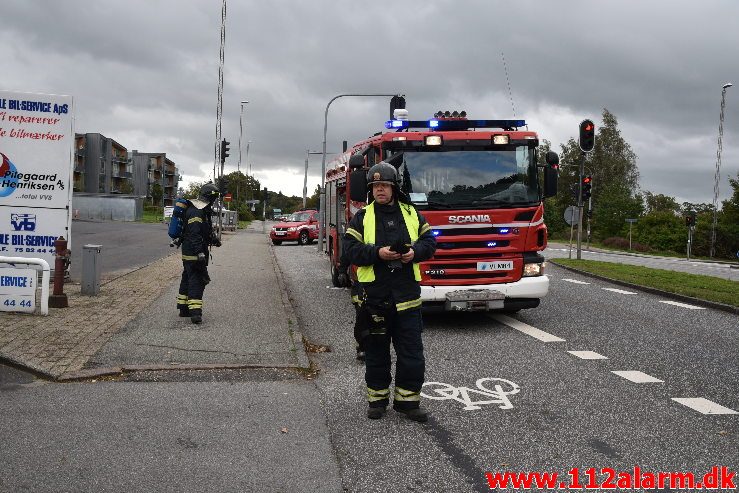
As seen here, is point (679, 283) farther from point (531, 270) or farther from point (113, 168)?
point (113, 168)

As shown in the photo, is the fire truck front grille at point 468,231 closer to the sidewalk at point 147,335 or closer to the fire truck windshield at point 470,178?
the fire truck windshield at point 470,178

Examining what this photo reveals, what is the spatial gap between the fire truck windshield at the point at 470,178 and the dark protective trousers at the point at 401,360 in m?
4.01

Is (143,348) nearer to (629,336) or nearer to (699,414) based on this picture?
(699,414)

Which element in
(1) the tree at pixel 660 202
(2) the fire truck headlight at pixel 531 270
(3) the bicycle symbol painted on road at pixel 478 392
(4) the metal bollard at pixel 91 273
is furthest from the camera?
(1) the tree at pixel 660 202

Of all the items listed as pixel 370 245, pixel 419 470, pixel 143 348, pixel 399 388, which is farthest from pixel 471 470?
pixel 143 348

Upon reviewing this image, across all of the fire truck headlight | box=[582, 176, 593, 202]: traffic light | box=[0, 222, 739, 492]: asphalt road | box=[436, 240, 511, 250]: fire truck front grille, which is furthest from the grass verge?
box=[0, 222, 739, 492]: asphalt road

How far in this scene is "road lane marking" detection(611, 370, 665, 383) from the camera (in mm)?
6719

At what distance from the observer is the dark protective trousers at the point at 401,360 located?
17.5 feet

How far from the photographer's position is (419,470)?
4258 mm

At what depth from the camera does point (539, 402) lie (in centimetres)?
585

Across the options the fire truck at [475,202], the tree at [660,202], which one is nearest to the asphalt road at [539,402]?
the fire truck at [475,202]

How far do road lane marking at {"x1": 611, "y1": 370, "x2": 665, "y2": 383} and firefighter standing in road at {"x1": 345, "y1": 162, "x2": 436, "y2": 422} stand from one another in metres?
2.51

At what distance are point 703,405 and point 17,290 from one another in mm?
7976

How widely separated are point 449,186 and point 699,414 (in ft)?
15.1
